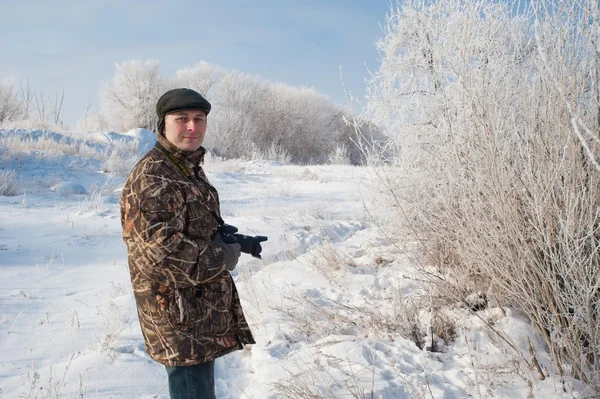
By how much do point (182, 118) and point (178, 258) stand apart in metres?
0.59

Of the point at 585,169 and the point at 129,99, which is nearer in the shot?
the point at 585,169

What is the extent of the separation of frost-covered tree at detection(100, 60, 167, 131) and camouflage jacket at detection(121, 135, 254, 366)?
29787 millimetres

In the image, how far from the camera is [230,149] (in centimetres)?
2894

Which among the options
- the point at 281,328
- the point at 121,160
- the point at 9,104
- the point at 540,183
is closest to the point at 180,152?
the point at 540,183

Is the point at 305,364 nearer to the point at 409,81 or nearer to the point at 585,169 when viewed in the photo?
the point at 585,169

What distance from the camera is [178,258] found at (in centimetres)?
156

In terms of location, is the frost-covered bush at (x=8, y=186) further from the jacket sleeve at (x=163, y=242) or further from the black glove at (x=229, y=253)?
the black glove at (x=229, y=253)

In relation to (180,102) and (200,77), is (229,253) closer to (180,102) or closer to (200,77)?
(180,102)

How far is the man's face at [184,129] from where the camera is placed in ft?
5.76

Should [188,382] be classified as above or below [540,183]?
below

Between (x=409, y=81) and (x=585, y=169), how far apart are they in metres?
3.52

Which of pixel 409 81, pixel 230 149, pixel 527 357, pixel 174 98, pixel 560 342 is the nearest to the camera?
pixel 174 98

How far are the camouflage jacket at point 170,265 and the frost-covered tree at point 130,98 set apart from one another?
29787 millimetres

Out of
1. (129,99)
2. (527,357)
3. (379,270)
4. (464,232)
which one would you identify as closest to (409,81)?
(379,270)
